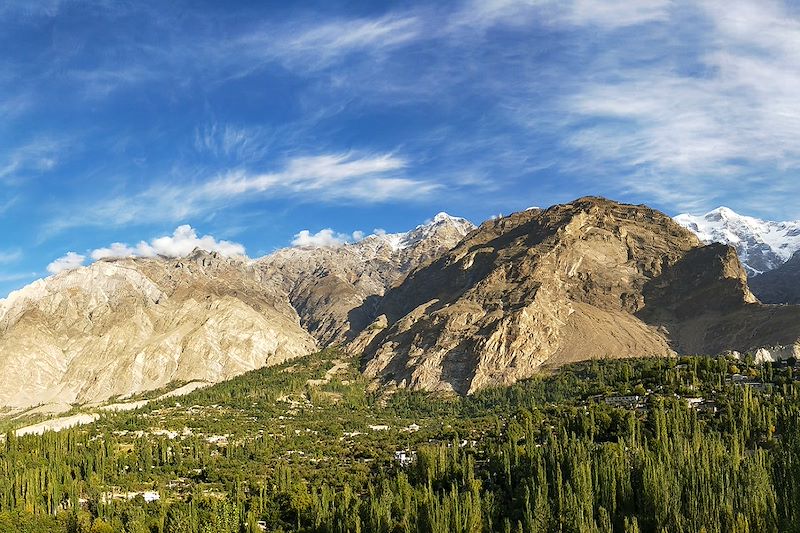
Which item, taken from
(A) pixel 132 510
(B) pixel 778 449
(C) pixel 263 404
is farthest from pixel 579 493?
(C) pixel 263 404

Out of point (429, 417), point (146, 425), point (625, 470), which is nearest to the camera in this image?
point (625, 470)

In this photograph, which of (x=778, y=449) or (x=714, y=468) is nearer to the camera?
(x=714, y=468)

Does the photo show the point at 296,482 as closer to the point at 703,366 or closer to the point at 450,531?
the point at 450,531

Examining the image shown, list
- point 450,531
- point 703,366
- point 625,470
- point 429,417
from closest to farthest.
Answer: point 450,531 → point 625,470 → point 703,366 → point 429,417

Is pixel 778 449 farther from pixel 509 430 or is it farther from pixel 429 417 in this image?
pixel 429 417

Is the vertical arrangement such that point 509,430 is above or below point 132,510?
above

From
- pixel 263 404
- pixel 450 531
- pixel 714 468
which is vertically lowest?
pixel 450 531

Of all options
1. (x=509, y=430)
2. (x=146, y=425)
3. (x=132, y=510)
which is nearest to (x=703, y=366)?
(x=509, y=430)
